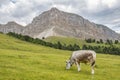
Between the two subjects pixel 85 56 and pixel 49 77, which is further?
pixel 85 56

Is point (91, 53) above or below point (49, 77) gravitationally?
above

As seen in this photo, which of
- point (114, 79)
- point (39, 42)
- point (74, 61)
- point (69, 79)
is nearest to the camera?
point (69, 79)

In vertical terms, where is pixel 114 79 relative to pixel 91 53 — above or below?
below

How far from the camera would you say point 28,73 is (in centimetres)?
3634

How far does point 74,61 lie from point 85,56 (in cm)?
311

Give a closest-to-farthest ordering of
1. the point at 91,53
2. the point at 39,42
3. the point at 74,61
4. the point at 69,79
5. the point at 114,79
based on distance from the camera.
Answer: the point at 69,79, the point at 114,79, the point at 91,53, the point at 74,61, the point at 39,42

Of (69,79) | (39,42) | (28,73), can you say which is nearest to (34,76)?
(28,73)

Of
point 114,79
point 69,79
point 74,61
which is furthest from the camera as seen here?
point 74,61

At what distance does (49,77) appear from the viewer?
3512 cm

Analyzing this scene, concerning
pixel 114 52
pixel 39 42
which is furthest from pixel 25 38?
pixel 114 52

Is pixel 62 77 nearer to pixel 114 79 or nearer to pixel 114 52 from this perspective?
pixel 114 79

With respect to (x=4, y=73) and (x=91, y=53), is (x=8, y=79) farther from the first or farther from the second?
(x=91, y=53)

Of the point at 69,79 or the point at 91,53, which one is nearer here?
the point at 69,79

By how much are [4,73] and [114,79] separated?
15316mm
